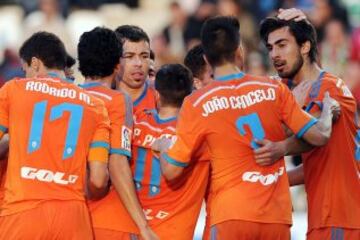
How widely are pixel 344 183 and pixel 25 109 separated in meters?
2.55

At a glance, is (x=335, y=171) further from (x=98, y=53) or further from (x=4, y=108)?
(x=4, y=108)

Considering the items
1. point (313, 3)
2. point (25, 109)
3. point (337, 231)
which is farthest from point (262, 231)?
point (313, 3)

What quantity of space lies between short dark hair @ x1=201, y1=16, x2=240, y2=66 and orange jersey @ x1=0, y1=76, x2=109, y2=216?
3.29 ft

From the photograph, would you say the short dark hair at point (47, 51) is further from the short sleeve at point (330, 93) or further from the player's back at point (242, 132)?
the short sleeve at point (330, 93)

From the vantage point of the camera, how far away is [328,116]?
8.20 meters

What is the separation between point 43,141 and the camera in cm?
800

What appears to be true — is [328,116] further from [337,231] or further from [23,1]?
[23,1]

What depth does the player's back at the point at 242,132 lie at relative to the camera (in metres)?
7.98

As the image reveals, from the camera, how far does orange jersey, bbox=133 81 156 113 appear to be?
360 inches

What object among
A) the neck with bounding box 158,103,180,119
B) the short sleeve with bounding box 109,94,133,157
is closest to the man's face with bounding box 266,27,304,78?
the neck with bounding box 158,103,180,119

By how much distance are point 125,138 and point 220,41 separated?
107cm

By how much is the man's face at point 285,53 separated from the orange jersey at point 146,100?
1104 millimetres

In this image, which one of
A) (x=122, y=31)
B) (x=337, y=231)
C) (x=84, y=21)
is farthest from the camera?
(x=84, y=21)


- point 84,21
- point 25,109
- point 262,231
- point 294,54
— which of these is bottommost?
point 262,231
